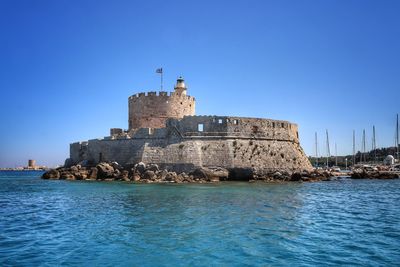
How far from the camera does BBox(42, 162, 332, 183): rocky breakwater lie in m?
22.8

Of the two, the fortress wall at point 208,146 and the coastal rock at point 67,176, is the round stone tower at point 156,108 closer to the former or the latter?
the fortress wall at point 208,146

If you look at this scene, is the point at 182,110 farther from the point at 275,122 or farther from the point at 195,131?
the point at 275,122

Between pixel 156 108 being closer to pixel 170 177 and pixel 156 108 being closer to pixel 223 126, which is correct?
pixel 223 126

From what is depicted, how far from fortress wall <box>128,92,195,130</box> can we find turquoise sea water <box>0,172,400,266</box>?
16.0m

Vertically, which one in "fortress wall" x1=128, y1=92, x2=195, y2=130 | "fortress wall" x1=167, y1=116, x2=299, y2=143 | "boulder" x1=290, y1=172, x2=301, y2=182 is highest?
"fortress wall" x1=128, y1=92, x2=195, y2=130


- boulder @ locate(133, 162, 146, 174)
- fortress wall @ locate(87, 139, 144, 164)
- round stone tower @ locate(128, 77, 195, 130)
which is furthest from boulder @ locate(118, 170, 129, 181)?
round stone tower @ locate(128, 77, 195, 130)

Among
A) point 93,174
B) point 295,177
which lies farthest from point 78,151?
point 295,177

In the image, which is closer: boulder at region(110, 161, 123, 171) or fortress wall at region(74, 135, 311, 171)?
fortress wall at region(74, 135, 311, 171)

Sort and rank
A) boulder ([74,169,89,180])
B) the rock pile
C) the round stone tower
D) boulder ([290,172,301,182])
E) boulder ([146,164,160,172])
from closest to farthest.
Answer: the rock pile → boulder ([146,164,160,172]) → boulder ([290,172,301,182]) → boulder ([74,169,89,180]) → the round stone tower

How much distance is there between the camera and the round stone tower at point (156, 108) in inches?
1131

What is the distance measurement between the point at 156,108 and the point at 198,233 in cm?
2147

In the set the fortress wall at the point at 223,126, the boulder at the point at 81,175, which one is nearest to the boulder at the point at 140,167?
the fortress wall at the point at 223,126

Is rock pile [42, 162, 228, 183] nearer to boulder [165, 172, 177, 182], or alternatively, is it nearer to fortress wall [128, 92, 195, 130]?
boulder [165, 172, 177, 182]

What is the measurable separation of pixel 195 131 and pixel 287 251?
18.8 m
